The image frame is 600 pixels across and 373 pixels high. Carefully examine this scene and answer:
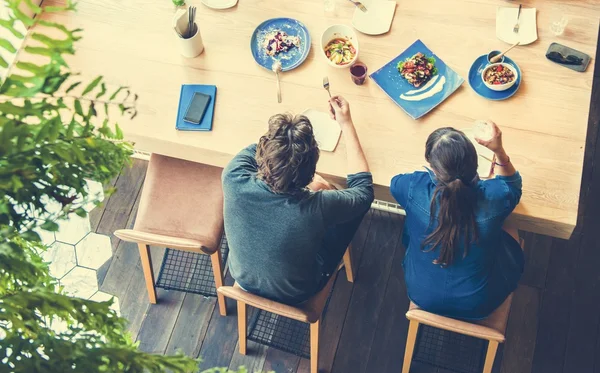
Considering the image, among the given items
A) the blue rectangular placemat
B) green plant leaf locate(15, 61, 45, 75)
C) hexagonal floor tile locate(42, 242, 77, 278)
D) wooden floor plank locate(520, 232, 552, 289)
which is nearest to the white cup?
the blue rectangular placemat

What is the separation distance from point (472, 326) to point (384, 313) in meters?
0.88

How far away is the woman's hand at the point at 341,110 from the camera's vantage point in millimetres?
2123

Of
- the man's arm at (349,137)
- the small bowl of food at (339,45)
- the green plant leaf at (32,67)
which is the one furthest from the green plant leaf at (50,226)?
the small bowl of food at (339,45)

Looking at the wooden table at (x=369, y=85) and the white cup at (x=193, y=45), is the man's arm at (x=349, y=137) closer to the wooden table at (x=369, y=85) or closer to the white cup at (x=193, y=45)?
the wooden table at (x=369, y=85)

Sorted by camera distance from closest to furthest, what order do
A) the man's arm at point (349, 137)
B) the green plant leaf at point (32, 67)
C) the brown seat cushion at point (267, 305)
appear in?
the green plant leaf at point (32, 67)
the brown seat cushion at point (267, 305)
the man's arm at point (349, 137)

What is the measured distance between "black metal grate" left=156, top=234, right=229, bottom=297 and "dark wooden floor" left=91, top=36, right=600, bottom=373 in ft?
0.15

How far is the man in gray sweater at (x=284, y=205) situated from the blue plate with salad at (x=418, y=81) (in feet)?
0.71

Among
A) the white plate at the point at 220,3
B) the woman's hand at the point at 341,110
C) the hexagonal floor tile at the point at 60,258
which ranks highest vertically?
the white plate at the point at 220,3

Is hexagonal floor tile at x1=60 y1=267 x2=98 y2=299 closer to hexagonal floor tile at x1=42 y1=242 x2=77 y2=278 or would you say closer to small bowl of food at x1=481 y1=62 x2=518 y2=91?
hexagonal floor tile at x1=42 y1=242 x2=77 y2=278

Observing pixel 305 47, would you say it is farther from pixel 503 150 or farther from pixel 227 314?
pixel 227 314

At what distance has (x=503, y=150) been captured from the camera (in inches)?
77.2

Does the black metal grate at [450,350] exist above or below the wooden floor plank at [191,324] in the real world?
above

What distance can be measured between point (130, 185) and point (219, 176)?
78 centimetres

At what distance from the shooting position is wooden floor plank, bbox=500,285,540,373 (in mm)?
2596
